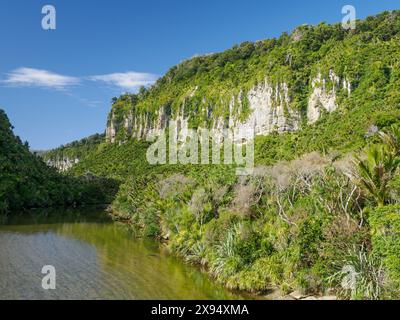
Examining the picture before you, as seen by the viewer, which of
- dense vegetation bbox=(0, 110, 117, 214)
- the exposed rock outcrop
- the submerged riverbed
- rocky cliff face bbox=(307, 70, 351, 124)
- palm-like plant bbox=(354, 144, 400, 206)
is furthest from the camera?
the exposed rock outcrop

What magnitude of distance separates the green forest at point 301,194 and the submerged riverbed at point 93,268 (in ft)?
7.18

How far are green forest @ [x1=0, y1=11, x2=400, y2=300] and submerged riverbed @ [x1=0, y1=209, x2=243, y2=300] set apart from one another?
2189 mm

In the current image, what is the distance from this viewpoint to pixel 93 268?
110 ft

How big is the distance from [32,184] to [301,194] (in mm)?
65773

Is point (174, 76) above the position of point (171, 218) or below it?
above

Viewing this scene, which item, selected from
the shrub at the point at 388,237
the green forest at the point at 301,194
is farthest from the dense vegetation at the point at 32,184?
the shrub at the point at 388,237

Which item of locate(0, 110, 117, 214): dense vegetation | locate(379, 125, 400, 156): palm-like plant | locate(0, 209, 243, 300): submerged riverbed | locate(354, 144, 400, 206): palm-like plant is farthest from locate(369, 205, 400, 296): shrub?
locate(0, 110, 117, 214): dense vegetation

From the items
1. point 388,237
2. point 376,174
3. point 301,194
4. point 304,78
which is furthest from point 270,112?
point 388,237

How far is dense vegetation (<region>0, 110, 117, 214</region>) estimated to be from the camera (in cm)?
7844

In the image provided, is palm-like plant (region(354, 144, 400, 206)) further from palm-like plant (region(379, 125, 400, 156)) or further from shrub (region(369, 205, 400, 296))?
palm-like plant (region(379, 125, 400, 156))

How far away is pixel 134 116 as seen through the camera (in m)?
188

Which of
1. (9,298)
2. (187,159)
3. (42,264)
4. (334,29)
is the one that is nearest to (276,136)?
(187,159)
